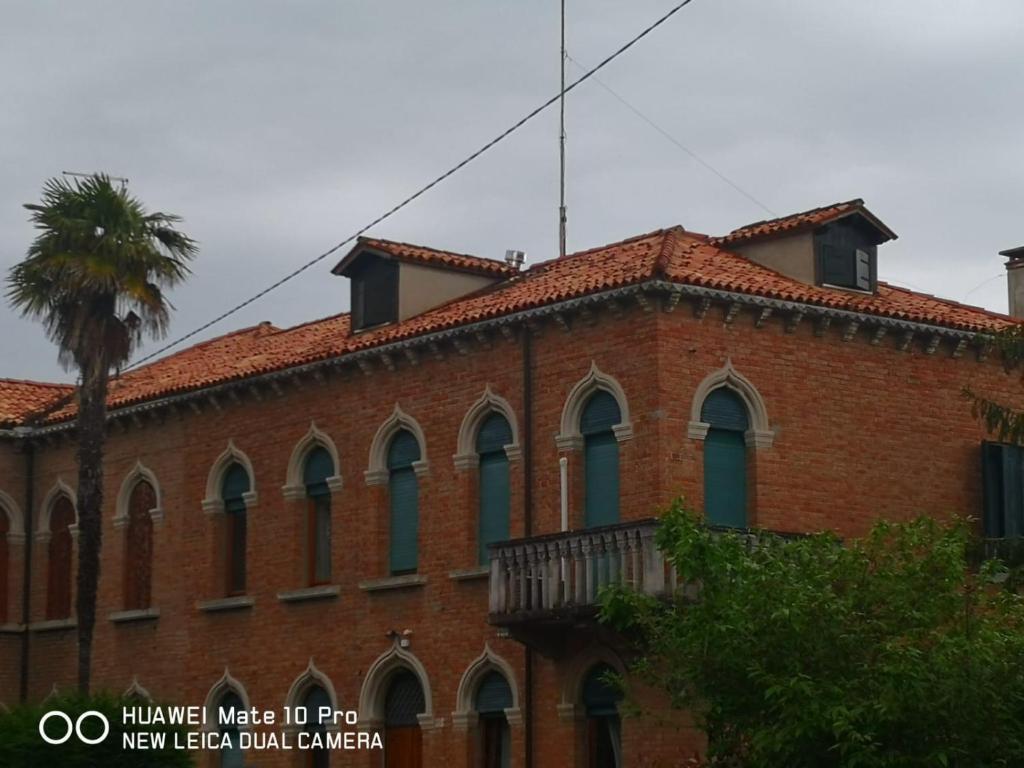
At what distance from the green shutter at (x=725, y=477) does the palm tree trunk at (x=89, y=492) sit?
9636mm

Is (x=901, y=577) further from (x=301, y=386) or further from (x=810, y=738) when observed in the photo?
(x=301, y=386)

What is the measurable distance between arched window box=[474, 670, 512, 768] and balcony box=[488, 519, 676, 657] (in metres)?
1.57

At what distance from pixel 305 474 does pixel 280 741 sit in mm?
3928

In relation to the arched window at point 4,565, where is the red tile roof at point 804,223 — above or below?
above

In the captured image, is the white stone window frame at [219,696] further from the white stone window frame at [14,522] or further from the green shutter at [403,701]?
the white stone window frame at [14,522]

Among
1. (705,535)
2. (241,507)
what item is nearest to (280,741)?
(241,507)

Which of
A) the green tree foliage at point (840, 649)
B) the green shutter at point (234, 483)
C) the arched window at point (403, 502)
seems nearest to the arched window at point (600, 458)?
the arched window at point (403, 502)

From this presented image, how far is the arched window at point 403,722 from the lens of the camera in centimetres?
3266

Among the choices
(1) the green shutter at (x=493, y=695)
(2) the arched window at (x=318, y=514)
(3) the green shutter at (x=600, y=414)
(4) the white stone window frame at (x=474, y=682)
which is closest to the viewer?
(3) the green shutter at (x=600, y=414)

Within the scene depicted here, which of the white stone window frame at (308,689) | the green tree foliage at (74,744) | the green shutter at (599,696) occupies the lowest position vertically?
the green tree foliage at (74,744)

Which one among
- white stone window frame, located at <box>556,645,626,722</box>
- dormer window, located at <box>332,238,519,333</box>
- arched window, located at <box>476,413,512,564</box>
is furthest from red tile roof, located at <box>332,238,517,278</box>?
white stone window frame, located at <box>556,645,626,722</box>

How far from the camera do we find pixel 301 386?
35281mm

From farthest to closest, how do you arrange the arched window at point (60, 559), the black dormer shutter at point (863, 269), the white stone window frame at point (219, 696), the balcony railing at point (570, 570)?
the arched window at point (60, 559), the white stone window frame at point (219, 696), the black dormer shutter at point (863, 269), the balcony railing at point (570, 570)

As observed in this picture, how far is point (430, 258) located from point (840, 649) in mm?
12707
